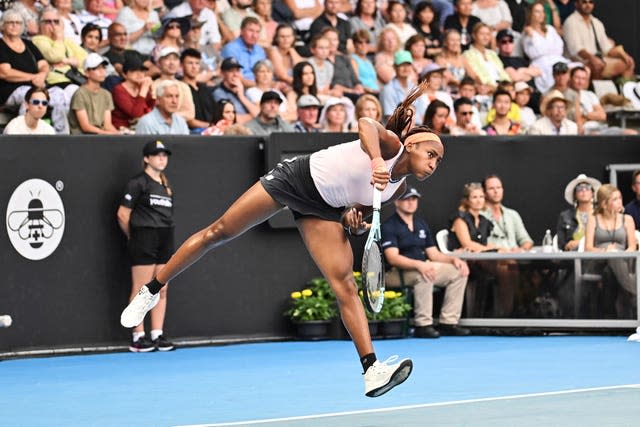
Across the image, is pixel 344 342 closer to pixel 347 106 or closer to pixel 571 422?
pixel 347 106

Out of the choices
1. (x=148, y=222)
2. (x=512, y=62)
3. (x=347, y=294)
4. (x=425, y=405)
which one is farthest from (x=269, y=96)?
(x=347, y=294)

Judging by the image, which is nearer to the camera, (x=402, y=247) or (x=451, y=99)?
(x=402, y=247)

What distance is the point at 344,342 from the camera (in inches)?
529

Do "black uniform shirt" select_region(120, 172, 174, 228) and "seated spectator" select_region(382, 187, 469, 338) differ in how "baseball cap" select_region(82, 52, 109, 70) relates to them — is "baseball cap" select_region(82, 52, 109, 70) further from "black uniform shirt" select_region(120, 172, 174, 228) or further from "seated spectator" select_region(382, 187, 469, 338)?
"seated spectator" select_region(382, 187, 469, 338)

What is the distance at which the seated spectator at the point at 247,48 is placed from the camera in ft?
50.8

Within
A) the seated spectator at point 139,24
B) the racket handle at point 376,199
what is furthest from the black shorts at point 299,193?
the seated spectator at point 139,24

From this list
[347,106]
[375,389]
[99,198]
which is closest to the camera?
[375,389]

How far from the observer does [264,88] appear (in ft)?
49.7

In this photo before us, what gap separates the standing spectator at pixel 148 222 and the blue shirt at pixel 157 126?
2.37 feet

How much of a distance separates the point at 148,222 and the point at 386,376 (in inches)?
219

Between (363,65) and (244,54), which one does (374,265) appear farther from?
(363,65)

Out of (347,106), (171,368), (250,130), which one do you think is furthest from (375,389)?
(347,106)

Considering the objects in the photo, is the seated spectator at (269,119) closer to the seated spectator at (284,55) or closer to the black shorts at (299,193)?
the seated spectator at (284,55)

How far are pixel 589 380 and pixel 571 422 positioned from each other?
2.53 metres
